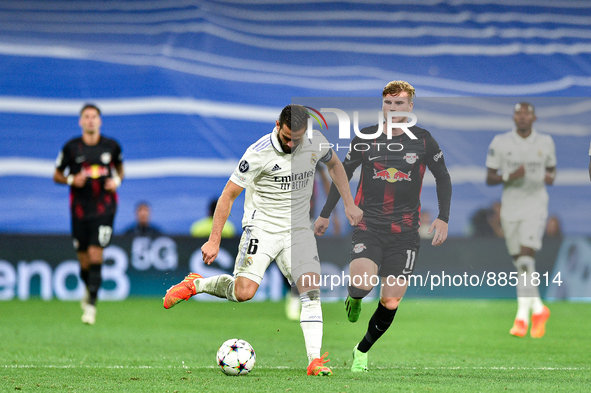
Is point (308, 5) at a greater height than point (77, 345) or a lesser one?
greater

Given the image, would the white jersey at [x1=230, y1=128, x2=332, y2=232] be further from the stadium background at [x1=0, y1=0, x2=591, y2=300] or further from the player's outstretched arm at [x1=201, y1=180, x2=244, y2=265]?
the stadium background at [x1=0, y1=0, x2=591, y2=300]

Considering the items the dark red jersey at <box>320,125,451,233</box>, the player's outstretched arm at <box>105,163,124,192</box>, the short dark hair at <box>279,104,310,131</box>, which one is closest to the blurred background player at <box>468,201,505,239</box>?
the dark red jersey at <box>320,125,451,233</box>

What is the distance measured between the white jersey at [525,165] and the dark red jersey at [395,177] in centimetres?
159

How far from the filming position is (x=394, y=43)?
17984 mm

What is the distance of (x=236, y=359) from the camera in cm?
559

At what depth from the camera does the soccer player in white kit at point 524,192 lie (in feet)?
25.8

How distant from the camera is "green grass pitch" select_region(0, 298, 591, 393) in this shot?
5.18 meters

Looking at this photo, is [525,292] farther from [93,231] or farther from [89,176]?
[89,176]

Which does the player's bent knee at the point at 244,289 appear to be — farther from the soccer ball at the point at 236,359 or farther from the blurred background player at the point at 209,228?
the blurred background player at the point at 209,228

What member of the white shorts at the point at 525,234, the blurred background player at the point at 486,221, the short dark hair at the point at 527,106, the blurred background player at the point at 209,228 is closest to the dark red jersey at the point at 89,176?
the blurred background player at the point at 209,228

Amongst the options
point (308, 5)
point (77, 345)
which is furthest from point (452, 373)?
point (308, 5)

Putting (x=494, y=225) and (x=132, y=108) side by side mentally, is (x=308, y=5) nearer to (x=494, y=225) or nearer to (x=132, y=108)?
(x=132, y=108)

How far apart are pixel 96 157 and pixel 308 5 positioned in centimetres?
1030

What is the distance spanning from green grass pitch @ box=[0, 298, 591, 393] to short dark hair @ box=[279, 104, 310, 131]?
177 cm
